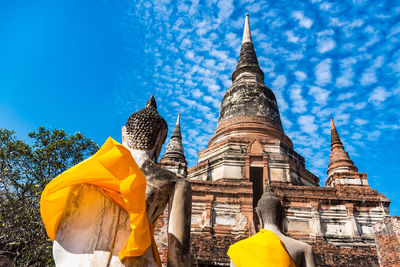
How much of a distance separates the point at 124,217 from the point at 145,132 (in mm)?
751

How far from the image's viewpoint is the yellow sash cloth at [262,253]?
3289 millimetres

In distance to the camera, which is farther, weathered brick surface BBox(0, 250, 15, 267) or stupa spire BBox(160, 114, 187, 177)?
stupa spire BBox(160, 114, 187, 177)

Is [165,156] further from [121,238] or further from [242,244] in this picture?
[121,238]

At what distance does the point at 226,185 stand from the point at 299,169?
17.3 feet

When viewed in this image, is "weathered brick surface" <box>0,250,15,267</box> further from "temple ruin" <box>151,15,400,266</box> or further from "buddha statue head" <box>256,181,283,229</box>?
"buddha statue head" <box>256,181,283,229</box>

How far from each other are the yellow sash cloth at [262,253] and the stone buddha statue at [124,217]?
1.25 m

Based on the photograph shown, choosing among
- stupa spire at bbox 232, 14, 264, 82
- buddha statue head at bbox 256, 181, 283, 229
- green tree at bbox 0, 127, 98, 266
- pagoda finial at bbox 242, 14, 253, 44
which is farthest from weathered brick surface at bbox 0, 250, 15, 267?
pagoda finial at bbox 242, 14, 253, 44

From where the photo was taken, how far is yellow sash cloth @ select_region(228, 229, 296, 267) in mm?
3289

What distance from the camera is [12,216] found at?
11.3m

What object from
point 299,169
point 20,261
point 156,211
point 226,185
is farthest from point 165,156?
point 156,211

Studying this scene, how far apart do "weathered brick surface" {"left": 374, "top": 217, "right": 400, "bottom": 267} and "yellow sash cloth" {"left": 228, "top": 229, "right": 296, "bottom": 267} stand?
7.26 m

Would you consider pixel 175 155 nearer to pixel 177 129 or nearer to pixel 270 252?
pixel 177 129

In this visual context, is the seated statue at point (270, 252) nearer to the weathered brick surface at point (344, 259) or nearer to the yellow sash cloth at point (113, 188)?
the yellow sash cloth at point (113, 188)

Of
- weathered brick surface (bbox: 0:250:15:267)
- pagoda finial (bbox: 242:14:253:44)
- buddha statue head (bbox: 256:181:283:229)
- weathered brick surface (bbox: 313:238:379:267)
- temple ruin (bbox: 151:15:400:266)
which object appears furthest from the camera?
pagoda finial (bbox: 242:14:253:44)
